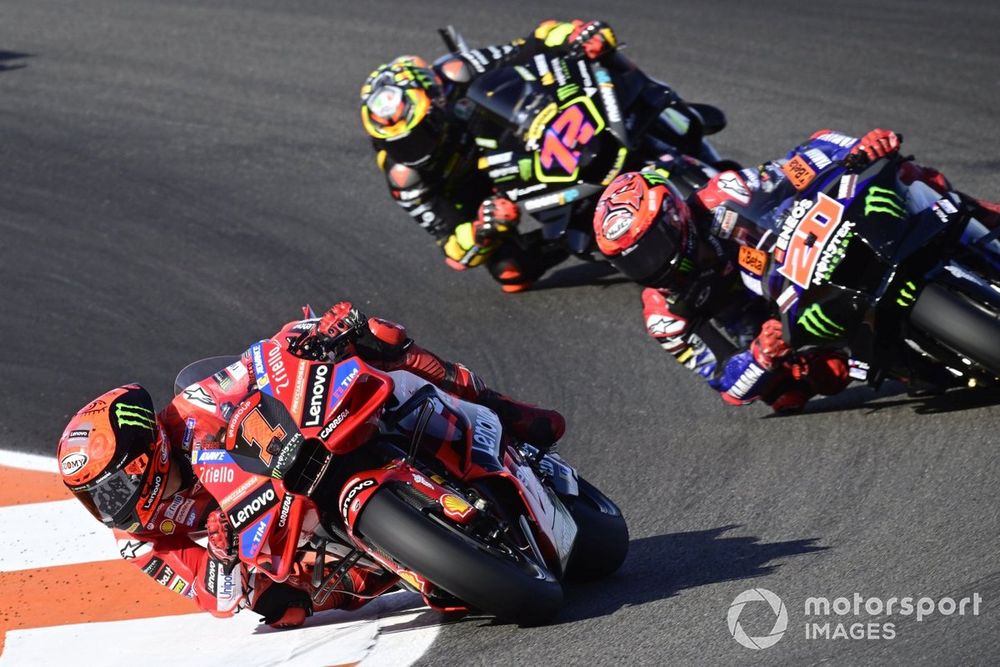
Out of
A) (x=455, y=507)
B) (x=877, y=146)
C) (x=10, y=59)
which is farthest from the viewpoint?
(x=10, y=59)

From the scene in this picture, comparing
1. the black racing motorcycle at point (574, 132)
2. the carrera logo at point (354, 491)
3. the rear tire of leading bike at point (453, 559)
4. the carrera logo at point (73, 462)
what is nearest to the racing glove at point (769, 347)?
the black racing motorcycle at point (574, 132)

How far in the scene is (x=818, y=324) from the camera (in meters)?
6.78

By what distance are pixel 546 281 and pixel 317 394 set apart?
17.0 feet

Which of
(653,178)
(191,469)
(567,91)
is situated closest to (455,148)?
(567,91)

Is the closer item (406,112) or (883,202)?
(883,202)

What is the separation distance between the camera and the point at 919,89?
470 inches

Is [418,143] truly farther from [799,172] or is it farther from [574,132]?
[799,172]

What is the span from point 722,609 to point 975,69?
8003 mm

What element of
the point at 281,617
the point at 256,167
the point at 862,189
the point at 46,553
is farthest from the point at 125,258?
the point at 862,189

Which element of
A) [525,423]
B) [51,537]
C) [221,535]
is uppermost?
[525,423]

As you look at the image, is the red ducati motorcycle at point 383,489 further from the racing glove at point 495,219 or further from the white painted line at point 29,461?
the racing glove at point 495,219

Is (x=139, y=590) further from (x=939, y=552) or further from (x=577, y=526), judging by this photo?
(x=939, y=552)

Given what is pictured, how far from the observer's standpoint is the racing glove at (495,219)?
32.2ft

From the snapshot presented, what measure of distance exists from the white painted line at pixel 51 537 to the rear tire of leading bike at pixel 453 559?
113 inches
